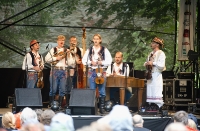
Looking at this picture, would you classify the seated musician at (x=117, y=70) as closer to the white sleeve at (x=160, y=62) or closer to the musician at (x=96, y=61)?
the musician at (x=96, y=61)

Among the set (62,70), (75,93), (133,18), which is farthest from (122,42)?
(75,93)

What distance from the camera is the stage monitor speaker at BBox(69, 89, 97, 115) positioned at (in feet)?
35.6

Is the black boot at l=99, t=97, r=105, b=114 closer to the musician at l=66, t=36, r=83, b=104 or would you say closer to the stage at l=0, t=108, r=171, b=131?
the musician at l=66, t=36, r=83, b=104

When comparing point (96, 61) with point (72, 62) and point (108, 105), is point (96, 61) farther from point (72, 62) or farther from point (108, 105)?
point (72, 62)

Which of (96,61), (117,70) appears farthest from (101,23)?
(96,61)

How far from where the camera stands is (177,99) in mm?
14055

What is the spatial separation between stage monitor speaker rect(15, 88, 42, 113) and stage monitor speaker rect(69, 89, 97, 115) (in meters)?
0.69

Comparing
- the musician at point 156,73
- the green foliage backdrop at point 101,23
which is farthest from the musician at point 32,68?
the green foliage backdrop at point 101,23

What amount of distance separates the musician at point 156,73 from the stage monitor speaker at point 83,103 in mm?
1406

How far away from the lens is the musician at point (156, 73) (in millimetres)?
11555

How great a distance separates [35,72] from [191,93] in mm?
4183

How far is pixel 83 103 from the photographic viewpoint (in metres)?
10.9

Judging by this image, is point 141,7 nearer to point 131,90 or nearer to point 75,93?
point 131,90

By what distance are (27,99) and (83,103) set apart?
1.13 metres
